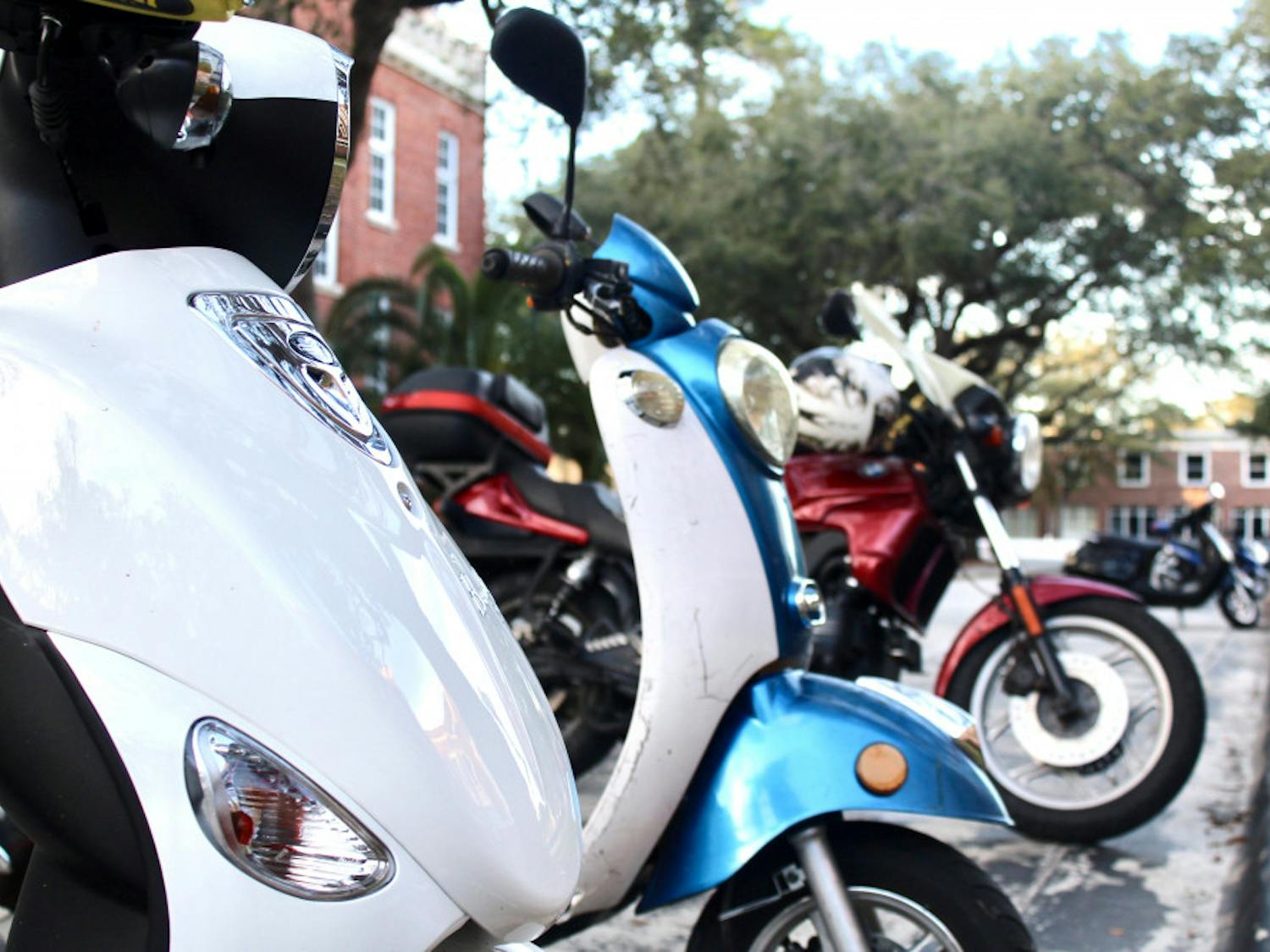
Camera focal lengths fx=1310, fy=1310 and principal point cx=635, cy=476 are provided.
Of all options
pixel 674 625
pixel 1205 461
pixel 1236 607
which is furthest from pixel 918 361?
pixel 1205 461

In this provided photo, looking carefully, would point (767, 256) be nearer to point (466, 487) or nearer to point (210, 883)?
point (466, 487)

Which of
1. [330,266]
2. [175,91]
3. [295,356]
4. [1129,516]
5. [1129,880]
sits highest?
[175,91]

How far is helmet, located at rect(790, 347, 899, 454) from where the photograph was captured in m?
3.76

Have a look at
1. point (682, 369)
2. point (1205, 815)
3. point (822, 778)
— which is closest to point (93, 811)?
point (822, 778)

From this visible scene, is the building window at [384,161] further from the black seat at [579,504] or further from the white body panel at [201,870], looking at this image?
the white body panel at [201,870]

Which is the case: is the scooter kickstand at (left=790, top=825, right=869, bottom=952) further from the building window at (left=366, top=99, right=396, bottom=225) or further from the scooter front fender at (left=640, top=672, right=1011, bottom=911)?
the building window at (left=366, top=99, right=396, bottom=225)

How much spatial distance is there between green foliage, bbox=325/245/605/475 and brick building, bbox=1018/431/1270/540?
172ft

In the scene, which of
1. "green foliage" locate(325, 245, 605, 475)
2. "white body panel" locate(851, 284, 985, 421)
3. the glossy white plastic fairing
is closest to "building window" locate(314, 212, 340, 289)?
"green foliage" locate(325, 245, 605, 475)

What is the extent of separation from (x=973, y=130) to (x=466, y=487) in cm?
1752

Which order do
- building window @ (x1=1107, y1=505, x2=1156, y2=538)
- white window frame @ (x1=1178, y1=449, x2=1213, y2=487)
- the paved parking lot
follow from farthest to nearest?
building window @ (x1=1107, y1=505, x2=1156, y2=538)
white window frame @ (x1=1178, y1=449, x2=1213, y2=487)
the paved parking lot

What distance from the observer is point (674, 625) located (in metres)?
2.17

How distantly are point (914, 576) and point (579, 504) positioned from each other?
1000mm

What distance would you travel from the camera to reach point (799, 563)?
2.36 meters

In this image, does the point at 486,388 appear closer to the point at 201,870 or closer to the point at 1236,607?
the point at 201,870
